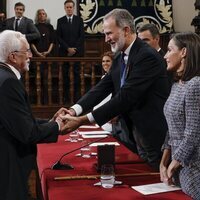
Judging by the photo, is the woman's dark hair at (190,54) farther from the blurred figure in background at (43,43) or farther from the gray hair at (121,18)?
the blurred figure in background at (43,43)

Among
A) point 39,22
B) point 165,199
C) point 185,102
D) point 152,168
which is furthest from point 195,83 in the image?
point 39,22

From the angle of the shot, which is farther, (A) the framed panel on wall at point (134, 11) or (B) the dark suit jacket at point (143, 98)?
(A) the framed panel on wall at point (134, 11)

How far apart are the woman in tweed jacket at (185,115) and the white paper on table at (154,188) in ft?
0.10

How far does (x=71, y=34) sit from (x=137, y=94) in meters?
5.76

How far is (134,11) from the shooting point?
34.1 feet

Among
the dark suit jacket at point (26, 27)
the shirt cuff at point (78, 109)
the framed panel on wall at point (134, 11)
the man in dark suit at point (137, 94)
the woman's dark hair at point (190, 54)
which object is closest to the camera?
the woman's dark hair at point (190, 54)

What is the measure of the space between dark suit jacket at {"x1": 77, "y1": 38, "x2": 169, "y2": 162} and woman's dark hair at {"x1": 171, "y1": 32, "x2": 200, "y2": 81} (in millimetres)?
718

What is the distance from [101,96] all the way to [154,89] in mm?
629

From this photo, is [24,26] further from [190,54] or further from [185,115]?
[185,115]

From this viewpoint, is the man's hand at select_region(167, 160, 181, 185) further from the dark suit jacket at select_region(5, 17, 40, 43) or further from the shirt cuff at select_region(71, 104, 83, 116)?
the dark suit jacket at select_region(5, 17, 40, 43)

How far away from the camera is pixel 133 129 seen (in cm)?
322

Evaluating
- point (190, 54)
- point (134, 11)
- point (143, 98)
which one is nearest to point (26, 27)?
point (134, 11)

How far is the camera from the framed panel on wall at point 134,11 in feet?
33.6

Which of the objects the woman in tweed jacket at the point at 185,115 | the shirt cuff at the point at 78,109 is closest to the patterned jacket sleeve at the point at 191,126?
the woman in tweed jacket at the point at 185,115
